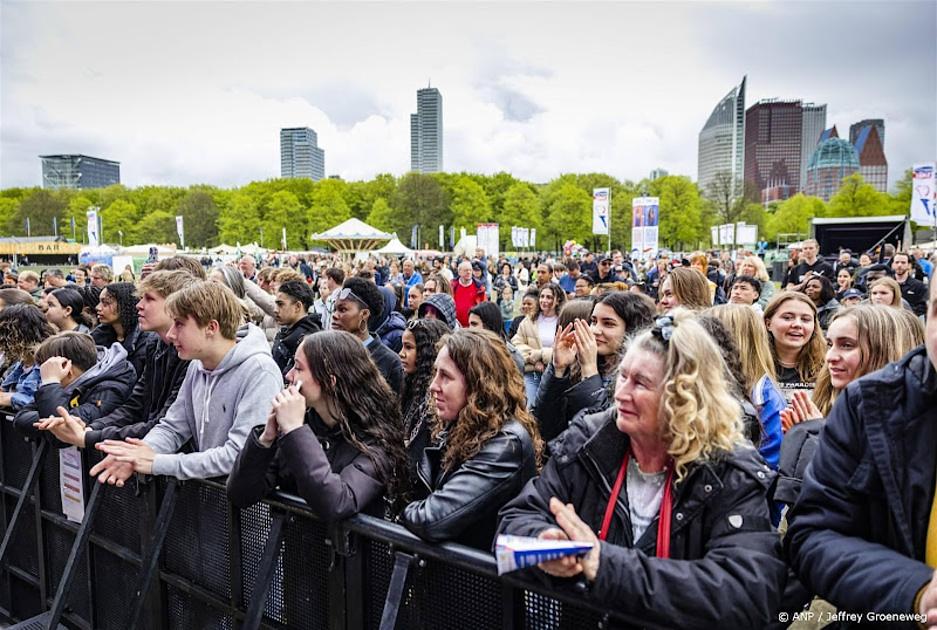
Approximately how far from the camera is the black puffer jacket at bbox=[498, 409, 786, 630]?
1.70 m

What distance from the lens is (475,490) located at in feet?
7.73

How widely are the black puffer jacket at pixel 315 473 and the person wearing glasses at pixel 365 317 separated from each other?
177 cm

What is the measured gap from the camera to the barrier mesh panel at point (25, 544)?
173 inches

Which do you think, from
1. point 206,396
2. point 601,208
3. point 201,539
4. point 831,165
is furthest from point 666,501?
point 831,165

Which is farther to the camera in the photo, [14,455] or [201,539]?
[14,455]

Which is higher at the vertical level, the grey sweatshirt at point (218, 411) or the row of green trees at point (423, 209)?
the row of green trees at point (423, 209)

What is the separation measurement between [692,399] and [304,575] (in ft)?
5.53

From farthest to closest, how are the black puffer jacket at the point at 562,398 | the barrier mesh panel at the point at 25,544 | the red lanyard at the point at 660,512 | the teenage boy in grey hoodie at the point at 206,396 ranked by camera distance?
the barrier mesh panel at the point at 25,544
the black puffer jacket at the point at 562,398
the teenage boy in grey hoodie at the point at 206,396
the red lanyard at the point at 660,512

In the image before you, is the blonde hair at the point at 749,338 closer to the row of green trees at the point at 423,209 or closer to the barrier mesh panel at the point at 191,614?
the barrier mesh panel at the point at 191,614

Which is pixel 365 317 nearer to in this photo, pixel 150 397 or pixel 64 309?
pixel 150 397

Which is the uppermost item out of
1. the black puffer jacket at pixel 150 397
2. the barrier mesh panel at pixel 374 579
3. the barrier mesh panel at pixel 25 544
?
the black puffer jacket at pixel 150 397

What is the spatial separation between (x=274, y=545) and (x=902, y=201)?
69.0 m

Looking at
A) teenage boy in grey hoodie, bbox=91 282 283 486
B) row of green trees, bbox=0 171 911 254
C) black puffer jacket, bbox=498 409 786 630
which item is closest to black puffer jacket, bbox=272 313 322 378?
teenage boy in grey hoodie, bbox=91 282 283 486

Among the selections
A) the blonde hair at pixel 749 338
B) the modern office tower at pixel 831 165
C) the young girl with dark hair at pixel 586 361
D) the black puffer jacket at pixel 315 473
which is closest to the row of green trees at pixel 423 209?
the young girl with dark hair at pixel 586 361
